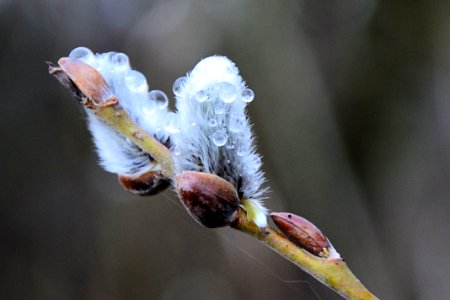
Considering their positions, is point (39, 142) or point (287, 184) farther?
point (39, 142)

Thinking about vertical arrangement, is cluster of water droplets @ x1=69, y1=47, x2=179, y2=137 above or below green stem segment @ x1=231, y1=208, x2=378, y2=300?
above

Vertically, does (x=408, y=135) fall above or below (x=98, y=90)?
below

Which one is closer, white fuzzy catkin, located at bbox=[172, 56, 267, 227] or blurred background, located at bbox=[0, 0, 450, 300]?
white fuzzy catkin, located at bbox=[172, 56, 267, 227]

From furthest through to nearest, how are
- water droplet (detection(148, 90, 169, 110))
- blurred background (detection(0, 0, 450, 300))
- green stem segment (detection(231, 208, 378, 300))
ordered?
blurred background (detection(0, 0, 450, 300)) → water droplet (detection(148, 90, 169, 110)) → green stem segment (detection(231, 208, 378, 300))

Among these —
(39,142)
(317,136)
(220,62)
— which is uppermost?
(220,62)

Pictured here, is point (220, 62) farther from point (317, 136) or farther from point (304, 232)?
point (317, 136)

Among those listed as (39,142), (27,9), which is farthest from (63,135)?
(27,9)

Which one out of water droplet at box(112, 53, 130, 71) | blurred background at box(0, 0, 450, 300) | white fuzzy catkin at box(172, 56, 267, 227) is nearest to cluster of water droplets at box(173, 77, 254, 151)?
white fuzzy catkin at box(172, 56, 267, 227)

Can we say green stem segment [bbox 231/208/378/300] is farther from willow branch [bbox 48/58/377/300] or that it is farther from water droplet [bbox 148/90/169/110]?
water droplet [bbox 148/90/169/110]
